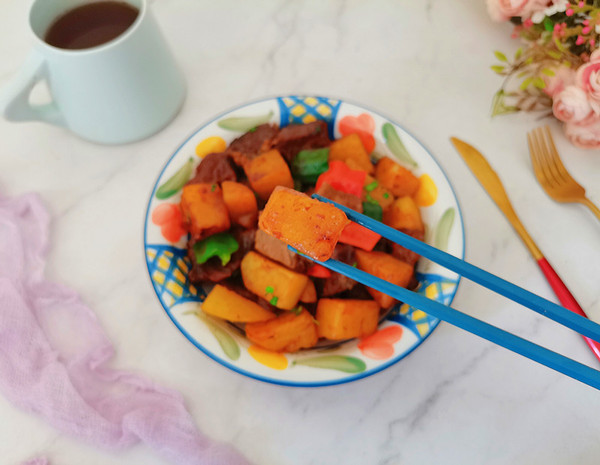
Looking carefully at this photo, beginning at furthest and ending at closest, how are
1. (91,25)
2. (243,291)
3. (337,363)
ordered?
(91,25) < (243,291) < (337,363)

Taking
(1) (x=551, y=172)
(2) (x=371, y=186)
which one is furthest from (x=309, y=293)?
(1) (x=551, y=172)

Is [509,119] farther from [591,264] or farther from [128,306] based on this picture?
[128,306]

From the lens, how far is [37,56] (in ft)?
3.16

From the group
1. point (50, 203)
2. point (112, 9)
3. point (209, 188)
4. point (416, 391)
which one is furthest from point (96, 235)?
point (416, 391)

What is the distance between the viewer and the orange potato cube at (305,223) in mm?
645

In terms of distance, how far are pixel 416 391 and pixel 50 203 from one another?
87 cm

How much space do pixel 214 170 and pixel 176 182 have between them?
74 millimetres

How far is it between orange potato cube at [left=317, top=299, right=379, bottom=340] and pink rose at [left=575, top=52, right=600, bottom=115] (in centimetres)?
60

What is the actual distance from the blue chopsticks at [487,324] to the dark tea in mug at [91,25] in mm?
717

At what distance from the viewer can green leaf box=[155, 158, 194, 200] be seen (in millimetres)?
955

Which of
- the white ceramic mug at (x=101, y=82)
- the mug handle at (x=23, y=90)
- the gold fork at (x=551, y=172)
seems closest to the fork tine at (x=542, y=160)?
the gold fork at (x=551, y=172)

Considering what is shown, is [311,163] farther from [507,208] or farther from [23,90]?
[23,90]

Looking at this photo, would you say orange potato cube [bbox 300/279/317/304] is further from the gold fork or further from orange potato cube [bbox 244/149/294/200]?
the gold fork

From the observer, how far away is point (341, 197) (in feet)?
2.95
